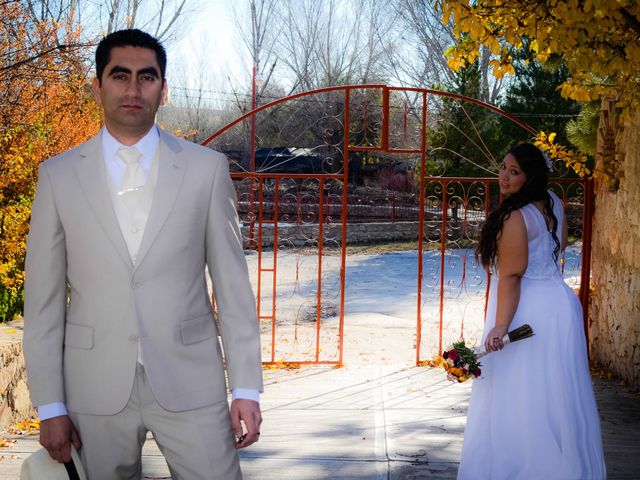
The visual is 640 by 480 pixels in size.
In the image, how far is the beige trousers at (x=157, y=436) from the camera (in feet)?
6.79

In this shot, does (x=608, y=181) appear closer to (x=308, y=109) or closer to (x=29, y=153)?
(x=29, y=153)

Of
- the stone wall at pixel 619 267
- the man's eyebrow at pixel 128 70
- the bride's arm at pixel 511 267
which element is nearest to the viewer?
the man's eyebrow at pixel 128 70

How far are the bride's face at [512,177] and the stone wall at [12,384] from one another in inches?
115

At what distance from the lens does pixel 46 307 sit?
2.08 m

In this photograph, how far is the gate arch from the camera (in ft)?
22.0

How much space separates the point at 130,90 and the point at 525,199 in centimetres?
221

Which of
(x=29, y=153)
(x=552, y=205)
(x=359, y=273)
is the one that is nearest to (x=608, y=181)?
(x=552, y=205)

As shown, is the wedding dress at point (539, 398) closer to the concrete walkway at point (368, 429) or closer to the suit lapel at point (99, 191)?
the concrete walkway at point (368, 429)

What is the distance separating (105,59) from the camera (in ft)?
7.06

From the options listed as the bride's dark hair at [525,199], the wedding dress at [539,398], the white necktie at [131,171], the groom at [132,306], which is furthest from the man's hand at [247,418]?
the bride's dark hair at [525,199]

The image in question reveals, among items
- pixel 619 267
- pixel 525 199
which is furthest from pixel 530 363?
pixel 619 267

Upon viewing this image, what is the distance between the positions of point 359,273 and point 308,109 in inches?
510

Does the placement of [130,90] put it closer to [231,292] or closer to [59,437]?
[231,292]

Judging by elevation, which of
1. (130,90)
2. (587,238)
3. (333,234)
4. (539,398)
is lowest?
(333,234)
